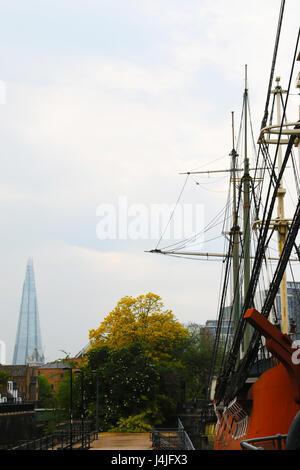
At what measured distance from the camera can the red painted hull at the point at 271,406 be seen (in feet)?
41.4

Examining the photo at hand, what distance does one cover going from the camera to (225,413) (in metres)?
18.6

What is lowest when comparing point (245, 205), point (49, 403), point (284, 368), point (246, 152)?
point (49, 403)

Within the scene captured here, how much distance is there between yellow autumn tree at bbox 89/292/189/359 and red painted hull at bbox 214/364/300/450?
Answer: 4097 cm

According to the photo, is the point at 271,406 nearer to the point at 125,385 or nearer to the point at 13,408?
the point at 125,385

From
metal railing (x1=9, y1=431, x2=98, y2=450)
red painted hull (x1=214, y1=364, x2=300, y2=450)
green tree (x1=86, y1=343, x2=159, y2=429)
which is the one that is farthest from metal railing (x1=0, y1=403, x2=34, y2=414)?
red painted hull (x1=214, y1=364, x2=300, y2=450)

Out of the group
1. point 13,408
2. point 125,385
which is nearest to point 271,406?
point 125,385

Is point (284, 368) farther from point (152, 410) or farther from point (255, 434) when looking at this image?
point (152, 410)

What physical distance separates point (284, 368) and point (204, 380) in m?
50.5

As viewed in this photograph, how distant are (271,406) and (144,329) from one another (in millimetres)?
44125

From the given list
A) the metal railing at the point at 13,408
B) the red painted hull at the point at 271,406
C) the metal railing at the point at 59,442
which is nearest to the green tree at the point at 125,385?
the metal railing at the point at 13,408

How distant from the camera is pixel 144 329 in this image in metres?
56.9

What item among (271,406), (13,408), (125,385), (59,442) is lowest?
→ (59,442)

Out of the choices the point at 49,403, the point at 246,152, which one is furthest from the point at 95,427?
the point at 49,403
